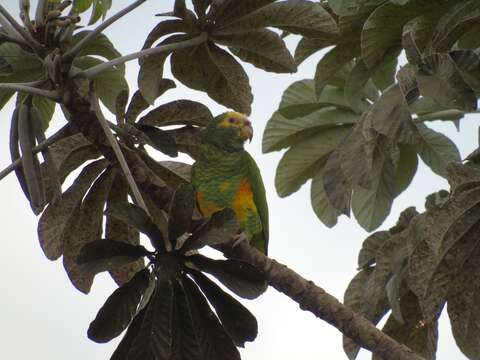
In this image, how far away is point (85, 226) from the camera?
11.5 feet

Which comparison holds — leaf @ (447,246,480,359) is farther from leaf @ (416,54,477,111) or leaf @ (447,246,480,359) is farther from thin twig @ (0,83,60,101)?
thin twig @ (0,83,60,101)

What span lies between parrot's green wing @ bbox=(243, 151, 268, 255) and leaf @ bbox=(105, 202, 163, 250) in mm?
1223

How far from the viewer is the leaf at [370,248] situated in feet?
13.5

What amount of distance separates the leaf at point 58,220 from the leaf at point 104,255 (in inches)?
28.3

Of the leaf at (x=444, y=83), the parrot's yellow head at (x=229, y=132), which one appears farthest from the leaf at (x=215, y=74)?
the leaf at (x=444, y=83)

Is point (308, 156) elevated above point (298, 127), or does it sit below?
below

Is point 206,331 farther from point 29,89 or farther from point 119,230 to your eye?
point 29,89

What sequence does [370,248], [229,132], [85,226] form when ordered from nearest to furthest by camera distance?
1. [85,226]
2. [229,132]
3. [370,248]

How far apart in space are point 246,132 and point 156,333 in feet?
5.20

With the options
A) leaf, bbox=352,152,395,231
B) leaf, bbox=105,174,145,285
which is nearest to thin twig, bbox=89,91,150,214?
leaf, bbox=105,174,145,285

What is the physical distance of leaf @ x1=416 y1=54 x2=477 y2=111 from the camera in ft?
9.83

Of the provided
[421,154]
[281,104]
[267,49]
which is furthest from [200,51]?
[421,154]

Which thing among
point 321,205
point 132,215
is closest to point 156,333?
point 132,215

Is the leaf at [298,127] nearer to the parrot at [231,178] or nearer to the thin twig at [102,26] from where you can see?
the parrot at [231,178]
